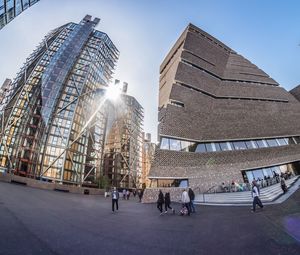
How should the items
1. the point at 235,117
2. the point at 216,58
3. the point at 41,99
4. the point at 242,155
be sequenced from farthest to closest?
the point at 216,58
the point at 41,99
the point at 235,117
the point at 242,155

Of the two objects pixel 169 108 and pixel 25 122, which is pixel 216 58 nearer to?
pixel 169 108

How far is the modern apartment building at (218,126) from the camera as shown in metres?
19.5

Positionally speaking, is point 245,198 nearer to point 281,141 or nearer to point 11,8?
point 281,141

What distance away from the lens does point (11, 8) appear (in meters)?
14.1

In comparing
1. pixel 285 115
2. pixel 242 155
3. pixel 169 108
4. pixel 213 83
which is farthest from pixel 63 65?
pixel 285 115

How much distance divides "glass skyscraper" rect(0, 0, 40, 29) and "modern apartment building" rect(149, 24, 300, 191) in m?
16.6

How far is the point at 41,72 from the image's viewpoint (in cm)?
3103

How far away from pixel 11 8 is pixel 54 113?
60.0 feet

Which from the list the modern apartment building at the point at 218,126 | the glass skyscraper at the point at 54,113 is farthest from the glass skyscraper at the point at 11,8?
the modern apartment building at the point at 218,126

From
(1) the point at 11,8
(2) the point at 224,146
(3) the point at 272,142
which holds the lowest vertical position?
(2) the point at 224,146

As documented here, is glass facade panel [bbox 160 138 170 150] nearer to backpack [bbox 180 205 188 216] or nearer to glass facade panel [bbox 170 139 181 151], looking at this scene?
glass facade panel [bbox 170 139 181 151]

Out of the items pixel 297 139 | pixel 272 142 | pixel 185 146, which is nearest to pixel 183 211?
pixel 185 146

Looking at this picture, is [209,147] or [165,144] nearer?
[165,144]

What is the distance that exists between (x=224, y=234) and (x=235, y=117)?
22.0m
